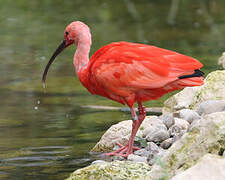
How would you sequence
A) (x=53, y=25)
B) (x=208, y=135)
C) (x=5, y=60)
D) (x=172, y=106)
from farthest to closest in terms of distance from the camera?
1. (x=53, y=25)
2. (x=5, y=60)
3. (x=172, y=106)
4. (x=208, y=135)

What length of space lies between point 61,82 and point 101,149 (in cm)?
486

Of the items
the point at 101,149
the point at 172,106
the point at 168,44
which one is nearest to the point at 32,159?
the point at 101,149

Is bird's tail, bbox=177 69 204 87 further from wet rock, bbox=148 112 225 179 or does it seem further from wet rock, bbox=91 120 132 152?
wet rock, bbox=148 112 225 179

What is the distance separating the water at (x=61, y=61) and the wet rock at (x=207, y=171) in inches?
85.4

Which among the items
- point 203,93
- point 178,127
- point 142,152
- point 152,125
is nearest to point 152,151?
point 142,152

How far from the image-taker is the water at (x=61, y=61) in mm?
8141

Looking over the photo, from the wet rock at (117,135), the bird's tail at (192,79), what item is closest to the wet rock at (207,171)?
the bird's tail at (192,79)

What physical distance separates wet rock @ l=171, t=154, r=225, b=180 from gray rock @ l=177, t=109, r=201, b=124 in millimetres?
2856

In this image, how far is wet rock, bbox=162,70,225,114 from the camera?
29.0 ft

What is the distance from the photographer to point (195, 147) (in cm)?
594

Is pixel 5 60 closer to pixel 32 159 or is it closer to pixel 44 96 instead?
pixel 44 96

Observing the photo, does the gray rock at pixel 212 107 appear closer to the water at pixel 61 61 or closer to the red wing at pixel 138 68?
the red wing at pixel 138 68

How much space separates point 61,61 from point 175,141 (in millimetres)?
8347

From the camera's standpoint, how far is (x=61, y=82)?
41.9 ft
